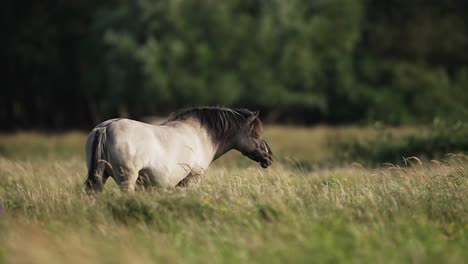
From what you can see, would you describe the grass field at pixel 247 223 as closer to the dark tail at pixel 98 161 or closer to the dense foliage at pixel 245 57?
the dark tail at pixel 98 161

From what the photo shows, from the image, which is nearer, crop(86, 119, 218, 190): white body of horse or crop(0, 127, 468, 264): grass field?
crop(0, 127, 468, 264): grass field

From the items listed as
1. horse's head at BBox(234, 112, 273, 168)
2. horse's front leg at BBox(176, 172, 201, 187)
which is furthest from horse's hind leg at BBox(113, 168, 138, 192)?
horse's head at BBox(234, 112, 273, 168)

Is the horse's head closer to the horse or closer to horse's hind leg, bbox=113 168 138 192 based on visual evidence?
Answer: the horse

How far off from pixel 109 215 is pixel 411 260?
10.9 feet

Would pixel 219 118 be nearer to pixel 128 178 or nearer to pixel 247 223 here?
pixel 128 178

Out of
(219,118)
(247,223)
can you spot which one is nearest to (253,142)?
(219,118)

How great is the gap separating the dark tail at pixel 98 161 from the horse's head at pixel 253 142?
2362 millimetres

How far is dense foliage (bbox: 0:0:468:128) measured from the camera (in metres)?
35.9

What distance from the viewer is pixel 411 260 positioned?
230 inches

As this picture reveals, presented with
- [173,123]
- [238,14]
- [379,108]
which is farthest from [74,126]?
[173,123]

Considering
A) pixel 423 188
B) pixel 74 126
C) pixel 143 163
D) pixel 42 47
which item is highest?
pixel 143 163

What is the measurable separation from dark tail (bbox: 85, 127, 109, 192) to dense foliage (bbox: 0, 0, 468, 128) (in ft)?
87.1

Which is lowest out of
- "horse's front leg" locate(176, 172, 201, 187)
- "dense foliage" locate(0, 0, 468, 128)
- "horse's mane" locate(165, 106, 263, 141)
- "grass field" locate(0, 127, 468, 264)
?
"dense foliage" locate(0, 0, 468, 128)

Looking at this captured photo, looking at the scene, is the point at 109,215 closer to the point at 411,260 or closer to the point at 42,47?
the point at 411,260
